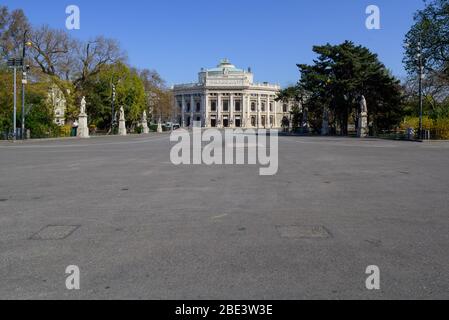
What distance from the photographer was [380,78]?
178 feet

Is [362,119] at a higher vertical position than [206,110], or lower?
lower

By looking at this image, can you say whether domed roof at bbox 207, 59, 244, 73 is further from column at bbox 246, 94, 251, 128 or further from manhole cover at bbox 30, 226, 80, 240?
manhole cover at bbox 30, 226, 80, 240

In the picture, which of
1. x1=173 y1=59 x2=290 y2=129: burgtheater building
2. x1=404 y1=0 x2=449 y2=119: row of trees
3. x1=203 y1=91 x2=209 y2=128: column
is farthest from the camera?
x1=203 y1=91 x2=209 y2=128: column

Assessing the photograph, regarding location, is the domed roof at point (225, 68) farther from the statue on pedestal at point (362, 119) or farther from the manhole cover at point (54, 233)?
the manhole cover at point (54, 233)

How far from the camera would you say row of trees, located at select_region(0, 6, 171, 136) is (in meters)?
50.3

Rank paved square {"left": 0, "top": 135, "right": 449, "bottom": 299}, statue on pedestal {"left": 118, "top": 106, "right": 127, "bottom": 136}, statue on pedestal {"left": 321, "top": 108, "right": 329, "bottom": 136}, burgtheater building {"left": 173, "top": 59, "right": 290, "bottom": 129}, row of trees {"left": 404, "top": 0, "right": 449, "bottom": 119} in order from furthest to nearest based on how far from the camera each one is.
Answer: burgtheater building {"left": 173, "top": 59, "right": 290, "bottom": 129} → statue on pedestal {"left": 118, "top": 106, "right": 127, "bottom": 136} → statue on pedestal {"left": 321, "top": 108, "right": 329, "bottom": 136} → row of trees {"left": 404, "top": 0, "right": 449, "bottom": 119} → paved square {"left": 0, "top": 135, "right": 449, "bottom": 299}

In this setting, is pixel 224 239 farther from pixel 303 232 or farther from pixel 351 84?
pixel 351 84

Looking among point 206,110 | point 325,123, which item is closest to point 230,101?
point 206,110

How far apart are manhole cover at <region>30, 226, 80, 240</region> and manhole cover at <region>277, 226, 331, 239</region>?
9.99 feet

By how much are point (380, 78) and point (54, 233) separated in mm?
53247

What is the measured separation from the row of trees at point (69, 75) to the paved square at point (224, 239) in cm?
3473

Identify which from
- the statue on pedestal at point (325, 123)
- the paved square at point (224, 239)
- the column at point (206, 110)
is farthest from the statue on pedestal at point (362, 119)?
the column at point (206, 110)

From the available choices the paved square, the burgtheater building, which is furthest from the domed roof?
the paved square
